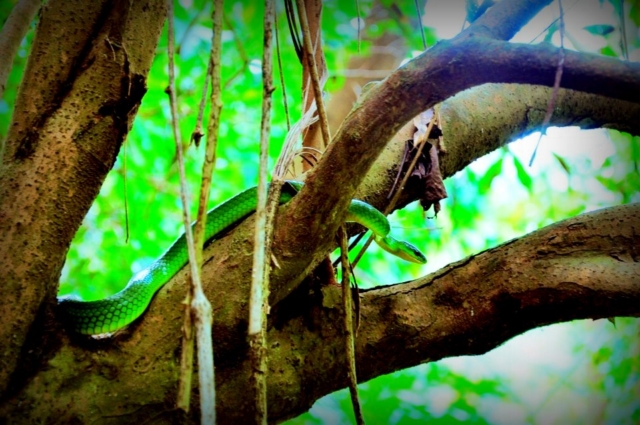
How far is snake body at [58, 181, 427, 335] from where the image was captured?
1.60 m

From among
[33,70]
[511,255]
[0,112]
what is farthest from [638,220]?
[0,112]

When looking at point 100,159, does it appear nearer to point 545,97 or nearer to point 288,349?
point 288,349

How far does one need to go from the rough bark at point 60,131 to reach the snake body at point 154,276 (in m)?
0.12

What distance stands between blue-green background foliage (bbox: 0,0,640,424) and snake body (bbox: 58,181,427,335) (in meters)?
1.93

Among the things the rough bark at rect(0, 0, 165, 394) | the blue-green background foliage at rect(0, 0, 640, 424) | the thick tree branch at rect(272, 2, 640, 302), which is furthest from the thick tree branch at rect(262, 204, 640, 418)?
the blue-green background foliage at rect(0, 0, 640, 424)

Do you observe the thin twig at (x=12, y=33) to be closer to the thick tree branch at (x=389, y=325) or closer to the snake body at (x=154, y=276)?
the snake body at (x=154, y=276)

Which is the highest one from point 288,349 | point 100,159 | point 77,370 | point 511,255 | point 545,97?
point 545,97

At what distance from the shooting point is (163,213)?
A: 4.87 metres

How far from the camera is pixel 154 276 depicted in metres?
1.86

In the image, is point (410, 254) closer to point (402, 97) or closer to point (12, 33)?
point (402, 97)

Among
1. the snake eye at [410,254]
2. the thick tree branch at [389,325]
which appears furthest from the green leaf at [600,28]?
the snake eye at [410,254]

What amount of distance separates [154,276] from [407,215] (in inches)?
118

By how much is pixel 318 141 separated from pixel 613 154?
2635 millimetres

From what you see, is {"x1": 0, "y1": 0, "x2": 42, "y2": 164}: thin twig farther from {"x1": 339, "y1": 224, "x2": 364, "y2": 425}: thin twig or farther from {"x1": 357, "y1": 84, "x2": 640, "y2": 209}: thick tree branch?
{"x1": 357, "y1": 84, "x2": 640, "y2": 209}: thick tree branch
